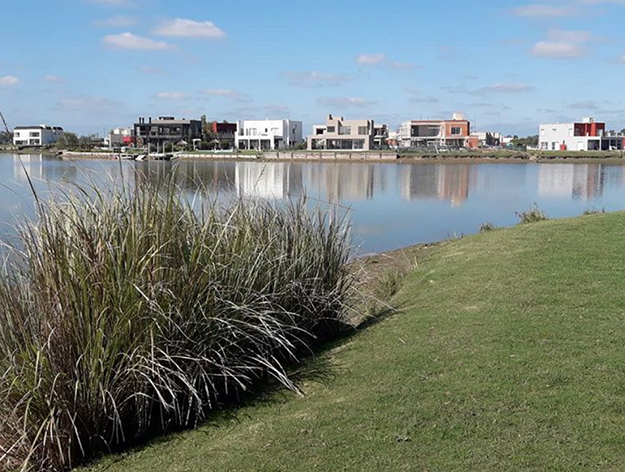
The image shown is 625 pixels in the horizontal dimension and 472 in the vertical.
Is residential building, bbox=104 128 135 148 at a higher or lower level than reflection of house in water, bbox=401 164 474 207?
higher

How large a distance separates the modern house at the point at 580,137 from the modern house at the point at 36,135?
82.8 meters

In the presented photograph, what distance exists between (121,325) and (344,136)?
111 metres

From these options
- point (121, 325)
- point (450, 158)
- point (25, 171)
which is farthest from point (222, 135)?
point (121, 325)

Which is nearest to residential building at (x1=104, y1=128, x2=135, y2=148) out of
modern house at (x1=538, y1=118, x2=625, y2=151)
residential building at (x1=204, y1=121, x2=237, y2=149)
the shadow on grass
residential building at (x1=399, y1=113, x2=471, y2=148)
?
residential building at (x1=204, y1=121, x2=237, y2=149)

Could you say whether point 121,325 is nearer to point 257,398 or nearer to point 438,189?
point 257,398

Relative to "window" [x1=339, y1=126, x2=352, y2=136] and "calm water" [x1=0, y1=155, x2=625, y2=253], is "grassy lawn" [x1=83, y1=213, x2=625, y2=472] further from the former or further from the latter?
"window" [x1=339, y1=126, x2=352, y2=136]

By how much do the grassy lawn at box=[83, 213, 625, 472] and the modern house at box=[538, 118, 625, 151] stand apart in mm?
109995

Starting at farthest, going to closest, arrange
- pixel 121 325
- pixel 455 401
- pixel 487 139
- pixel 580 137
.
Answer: pixel 487 139 → pixel 580 137 → pixel 121 325 → pixel 455 401

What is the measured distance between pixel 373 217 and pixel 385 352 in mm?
19877

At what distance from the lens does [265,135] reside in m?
118

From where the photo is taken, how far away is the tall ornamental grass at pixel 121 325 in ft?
14.7

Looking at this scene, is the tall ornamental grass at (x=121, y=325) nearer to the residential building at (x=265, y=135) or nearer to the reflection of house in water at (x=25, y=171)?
the reflection of house in water at (x=25, y=171)

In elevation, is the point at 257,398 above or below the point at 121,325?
below

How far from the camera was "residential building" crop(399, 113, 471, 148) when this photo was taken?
392 feet
